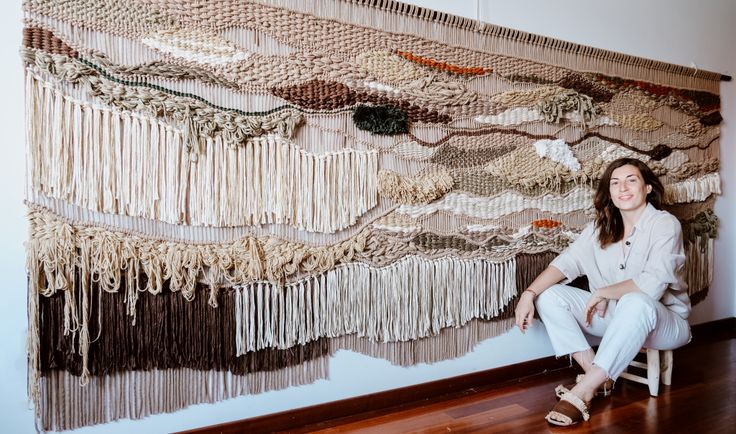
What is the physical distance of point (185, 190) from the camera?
1.28 m

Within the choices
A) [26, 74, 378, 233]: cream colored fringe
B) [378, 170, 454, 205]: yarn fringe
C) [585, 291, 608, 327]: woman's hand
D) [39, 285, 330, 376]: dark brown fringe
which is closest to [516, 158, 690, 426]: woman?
[585, 291, 608, 327]: woman's hand

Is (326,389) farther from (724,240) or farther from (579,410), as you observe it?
(724,240)

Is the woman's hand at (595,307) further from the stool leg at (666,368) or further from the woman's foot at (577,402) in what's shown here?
the stool leg at (666,368)

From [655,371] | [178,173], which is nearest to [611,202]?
[655,371]

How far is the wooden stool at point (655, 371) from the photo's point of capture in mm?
1690

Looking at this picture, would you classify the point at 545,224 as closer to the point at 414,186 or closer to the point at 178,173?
the point at 414,186

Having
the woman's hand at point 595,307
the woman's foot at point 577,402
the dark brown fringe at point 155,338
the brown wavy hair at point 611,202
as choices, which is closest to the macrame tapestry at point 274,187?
the dark brown fringe at point 155,338

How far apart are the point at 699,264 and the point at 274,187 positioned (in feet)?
6.60

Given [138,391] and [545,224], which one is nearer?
[138,391]

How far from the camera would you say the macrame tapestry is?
1173mm

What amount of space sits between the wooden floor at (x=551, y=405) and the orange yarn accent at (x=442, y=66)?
3.57ft

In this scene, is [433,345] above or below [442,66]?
below

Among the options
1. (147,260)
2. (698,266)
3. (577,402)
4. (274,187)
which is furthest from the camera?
(698,266)

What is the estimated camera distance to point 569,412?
1.47m
